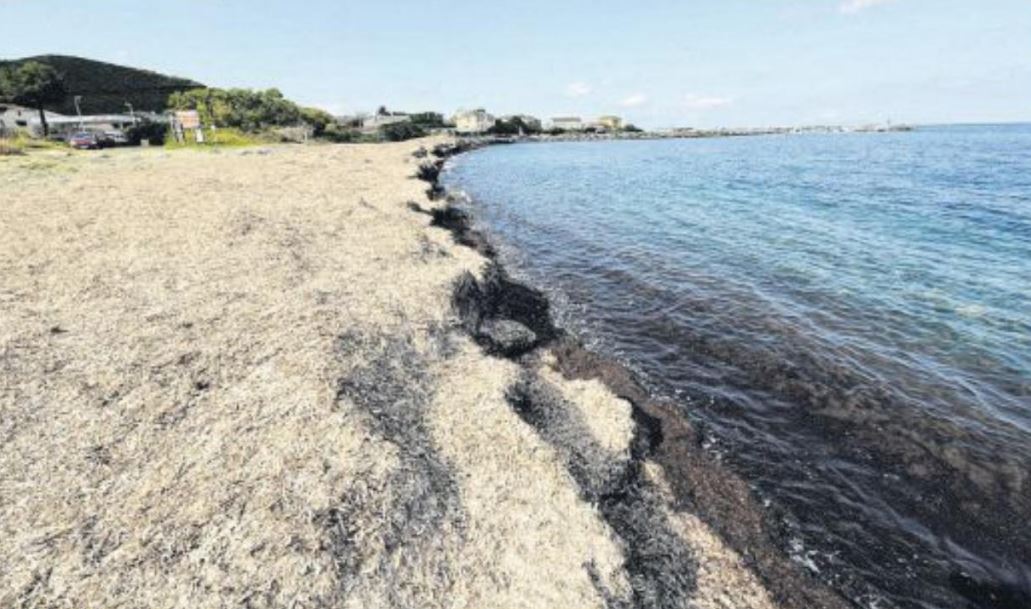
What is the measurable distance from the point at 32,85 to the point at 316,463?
121 m

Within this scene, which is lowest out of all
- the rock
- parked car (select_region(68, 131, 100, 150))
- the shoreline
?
the shoreline

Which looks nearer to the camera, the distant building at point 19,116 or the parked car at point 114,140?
the parked car at point 114,140

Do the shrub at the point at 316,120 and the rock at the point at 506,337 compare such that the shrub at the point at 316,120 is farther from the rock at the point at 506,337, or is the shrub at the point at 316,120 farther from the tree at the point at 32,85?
the rock at the point at 506,337

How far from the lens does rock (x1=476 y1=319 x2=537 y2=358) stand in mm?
15836

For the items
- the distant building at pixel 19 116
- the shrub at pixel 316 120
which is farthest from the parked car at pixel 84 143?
the shrub at pixel 316 120

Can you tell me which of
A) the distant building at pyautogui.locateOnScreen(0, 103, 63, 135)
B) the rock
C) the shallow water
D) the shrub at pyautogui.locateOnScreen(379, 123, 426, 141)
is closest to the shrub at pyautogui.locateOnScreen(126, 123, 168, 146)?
the distant building at pyautogui.locateOnScreen(0, 103, 63, 135)

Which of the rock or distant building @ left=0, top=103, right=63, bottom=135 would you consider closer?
the rock

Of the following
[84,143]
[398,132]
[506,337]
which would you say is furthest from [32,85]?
[506,337]

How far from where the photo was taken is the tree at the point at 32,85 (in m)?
92.1

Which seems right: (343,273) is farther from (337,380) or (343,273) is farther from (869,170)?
(869,170)

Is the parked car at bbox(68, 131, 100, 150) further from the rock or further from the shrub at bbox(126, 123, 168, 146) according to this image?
the rock

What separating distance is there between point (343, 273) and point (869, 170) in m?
83.1

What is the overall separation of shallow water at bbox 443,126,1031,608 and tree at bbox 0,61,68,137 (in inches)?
3850

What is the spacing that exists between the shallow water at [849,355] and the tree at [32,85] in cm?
9779
